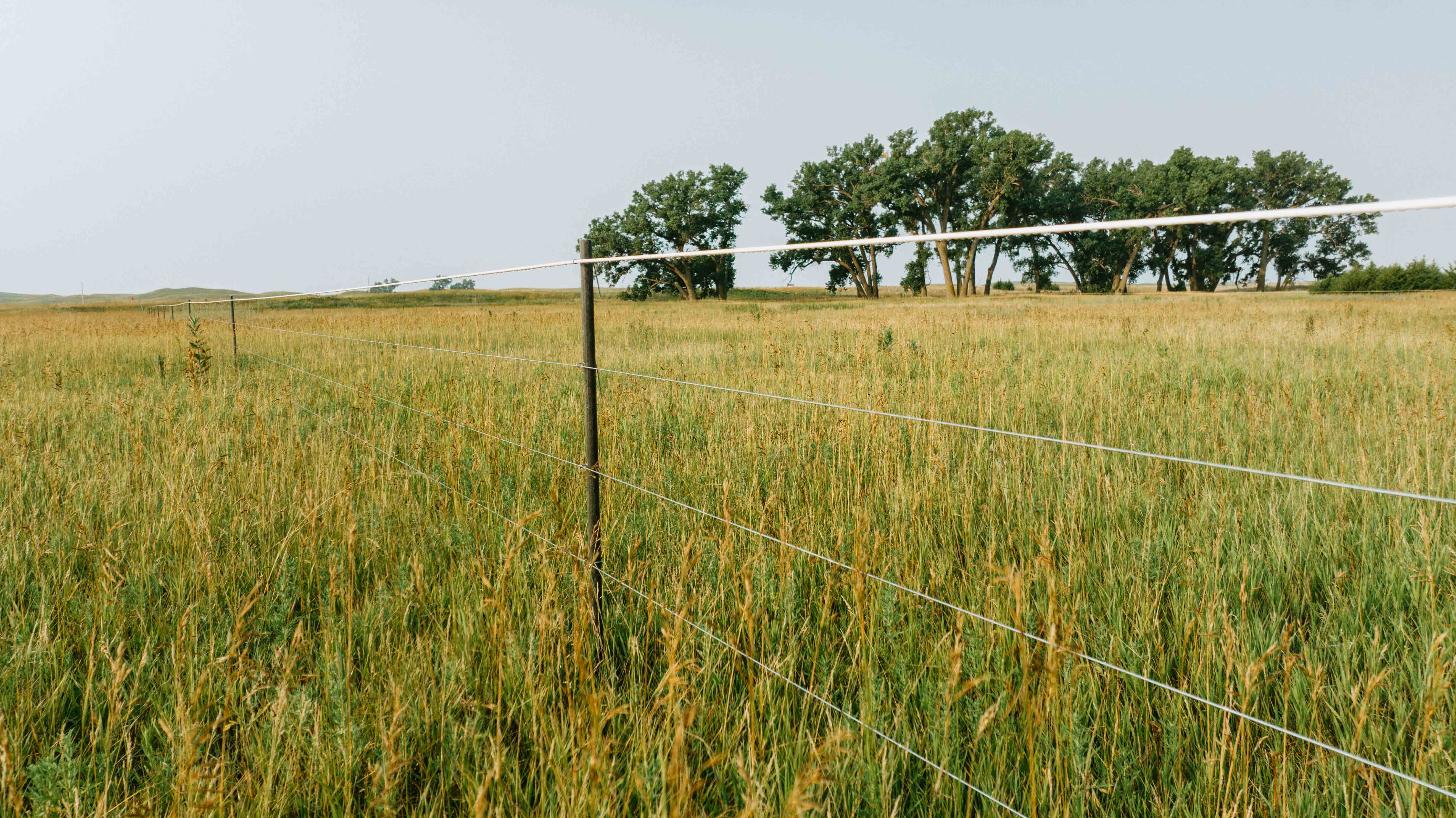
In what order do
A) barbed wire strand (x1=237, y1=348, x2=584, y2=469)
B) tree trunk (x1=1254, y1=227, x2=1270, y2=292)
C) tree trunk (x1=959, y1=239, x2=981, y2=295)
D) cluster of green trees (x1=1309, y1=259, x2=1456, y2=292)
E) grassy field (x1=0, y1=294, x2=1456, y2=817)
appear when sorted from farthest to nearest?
tree trunk (x1=1254, y1=227, x2=1270, y2=292) → tree trunk (x1=959, y1=239, x2=981, y2=295) → cluster of green trees (x1=1309, y1=259, x2=1456, y2=292) → barbed wire strand (x1=237, y1=348, x2=584, y2=469) → grassy field (x1=0, y1=294, x2=1456, y2=817)

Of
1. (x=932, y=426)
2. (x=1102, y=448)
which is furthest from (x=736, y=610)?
(x=932, y=426)

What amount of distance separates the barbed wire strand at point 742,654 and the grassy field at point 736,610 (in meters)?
0.04

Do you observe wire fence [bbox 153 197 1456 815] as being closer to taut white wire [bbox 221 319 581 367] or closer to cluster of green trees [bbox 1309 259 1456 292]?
taut white wire [bbox 221 319 581 367]

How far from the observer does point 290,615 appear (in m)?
2.75

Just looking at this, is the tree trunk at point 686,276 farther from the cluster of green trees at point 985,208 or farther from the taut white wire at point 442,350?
the taut white wire at point 442,350

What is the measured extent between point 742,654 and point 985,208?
162ft

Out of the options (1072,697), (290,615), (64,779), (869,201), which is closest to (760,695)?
(1072,697)

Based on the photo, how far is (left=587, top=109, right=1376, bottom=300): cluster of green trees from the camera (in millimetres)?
44531

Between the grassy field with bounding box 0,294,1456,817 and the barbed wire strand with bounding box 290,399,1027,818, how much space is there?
43 millimetres

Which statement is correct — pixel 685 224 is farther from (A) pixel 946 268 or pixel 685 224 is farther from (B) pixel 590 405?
(B) pixel 590 405

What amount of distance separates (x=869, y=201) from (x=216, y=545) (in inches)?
1836

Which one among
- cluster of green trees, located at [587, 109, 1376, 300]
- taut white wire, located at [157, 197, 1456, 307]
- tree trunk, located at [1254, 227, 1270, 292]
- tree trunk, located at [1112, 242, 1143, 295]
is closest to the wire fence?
taut white wire, located at [157, 197, 1456, 307]

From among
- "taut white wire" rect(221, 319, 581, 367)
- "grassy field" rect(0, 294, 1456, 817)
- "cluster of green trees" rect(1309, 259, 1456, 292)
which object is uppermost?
"cluster of green trees" rect(1309, 259, 1456, 292)

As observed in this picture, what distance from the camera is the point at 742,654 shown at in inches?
69.6
